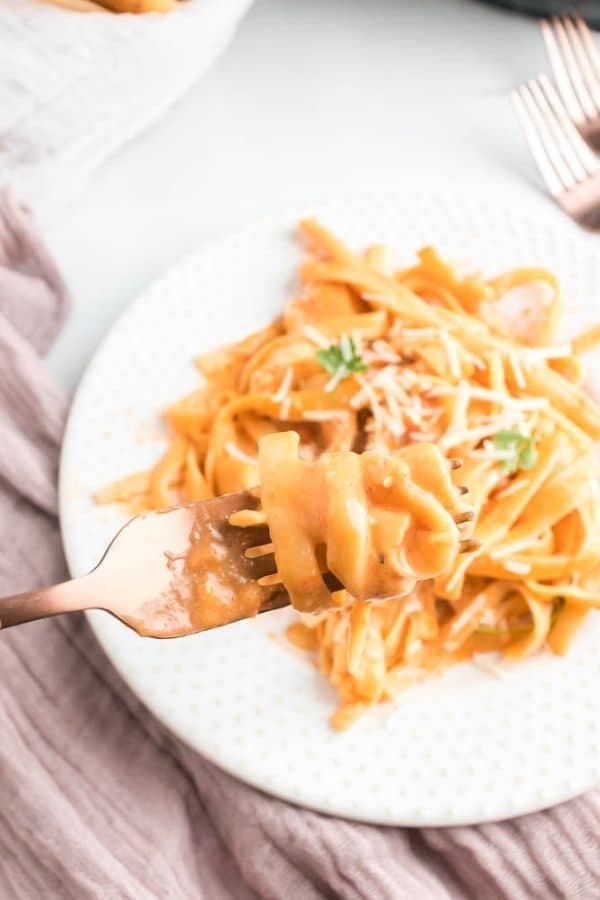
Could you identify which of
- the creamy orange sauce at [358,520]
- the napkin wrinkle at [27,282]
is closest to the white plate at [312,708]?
the napkin wrinkle at [27,282]

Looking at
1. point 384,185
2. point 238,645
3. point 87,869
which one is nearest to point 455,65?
point 384,185

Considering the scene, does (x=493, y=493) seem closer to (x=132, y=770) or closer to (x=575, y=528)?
(x=575, y=528)

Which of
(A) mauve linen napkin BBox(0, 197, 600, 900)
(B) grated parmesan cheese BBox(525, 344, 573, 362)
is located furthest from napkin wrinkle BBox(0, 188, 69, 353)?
(B) grated parmesan cheese BBox(525, 344, 573, 362)

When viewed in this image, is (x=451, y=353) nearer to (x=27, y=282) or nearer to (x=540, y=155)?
(x=540, y=155)

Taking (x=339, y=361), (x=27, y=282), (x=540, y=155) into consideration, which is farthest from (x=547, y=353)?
(x=27, y=282)

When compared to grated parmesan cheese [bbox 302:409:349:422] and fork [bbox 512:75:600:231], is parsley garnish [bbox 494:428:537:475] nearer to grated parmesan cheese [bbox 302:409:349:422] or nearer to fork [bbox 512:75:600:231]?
grated parmesan cheese [bbox 302:409:349:422]
